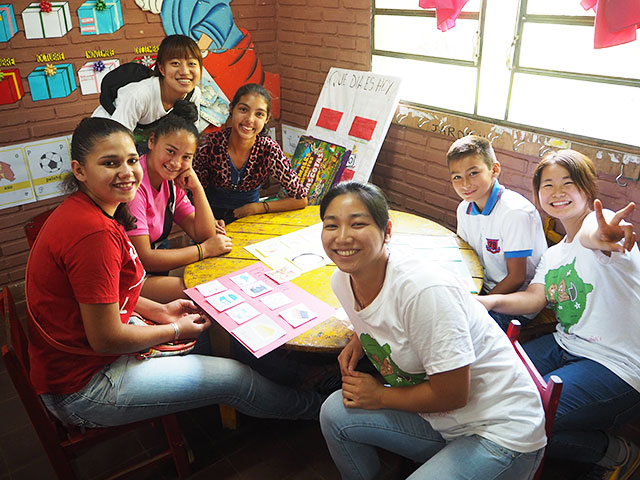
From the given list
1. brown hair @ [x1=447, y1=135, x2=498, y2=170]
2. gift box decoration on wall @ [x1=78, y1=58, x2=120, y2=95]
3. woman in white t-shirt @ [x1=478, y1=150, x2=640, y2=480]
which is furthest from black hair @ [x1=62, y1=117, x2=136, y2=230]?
gift box decoration on wall @ [x1=78, y1=58, x2=120, y2=95]

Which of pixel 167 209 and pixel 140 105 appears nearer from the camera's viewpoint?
pixel 167 209

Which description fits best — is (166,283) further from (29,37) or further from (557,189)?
(29,37)

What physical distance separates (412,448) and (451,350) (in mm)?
435

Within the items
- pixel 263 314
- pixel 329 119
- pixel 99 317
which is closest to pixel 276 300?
pixel 263 314

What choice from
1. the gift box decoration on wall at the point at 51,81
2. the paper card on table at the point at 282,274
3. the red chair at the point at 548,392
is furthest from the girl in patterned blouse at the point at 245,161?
the red chair at the point at 548,392

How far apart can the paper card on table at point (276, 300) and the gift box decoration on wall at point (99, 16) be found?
92.4 inches

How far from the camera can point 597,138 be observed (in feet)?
7.97

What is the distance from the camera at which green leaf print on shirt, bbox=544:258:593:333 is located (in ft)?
5.76

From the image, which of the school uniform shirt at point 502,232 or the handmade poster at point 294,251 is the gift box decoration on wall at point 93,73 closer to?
the handmade poster at point 294,251

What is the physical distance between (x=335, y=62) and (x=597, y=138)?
1994 mm

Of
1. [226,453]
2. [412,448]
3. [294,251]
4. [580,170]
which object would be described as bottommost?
[226,453]

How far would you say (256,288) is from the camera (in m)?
1.92

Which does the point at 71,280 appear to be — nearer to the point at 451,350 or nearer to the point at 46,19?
the point at 451,350

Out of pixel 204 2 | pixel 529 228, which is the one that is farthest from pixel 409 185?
pixel 204 2
